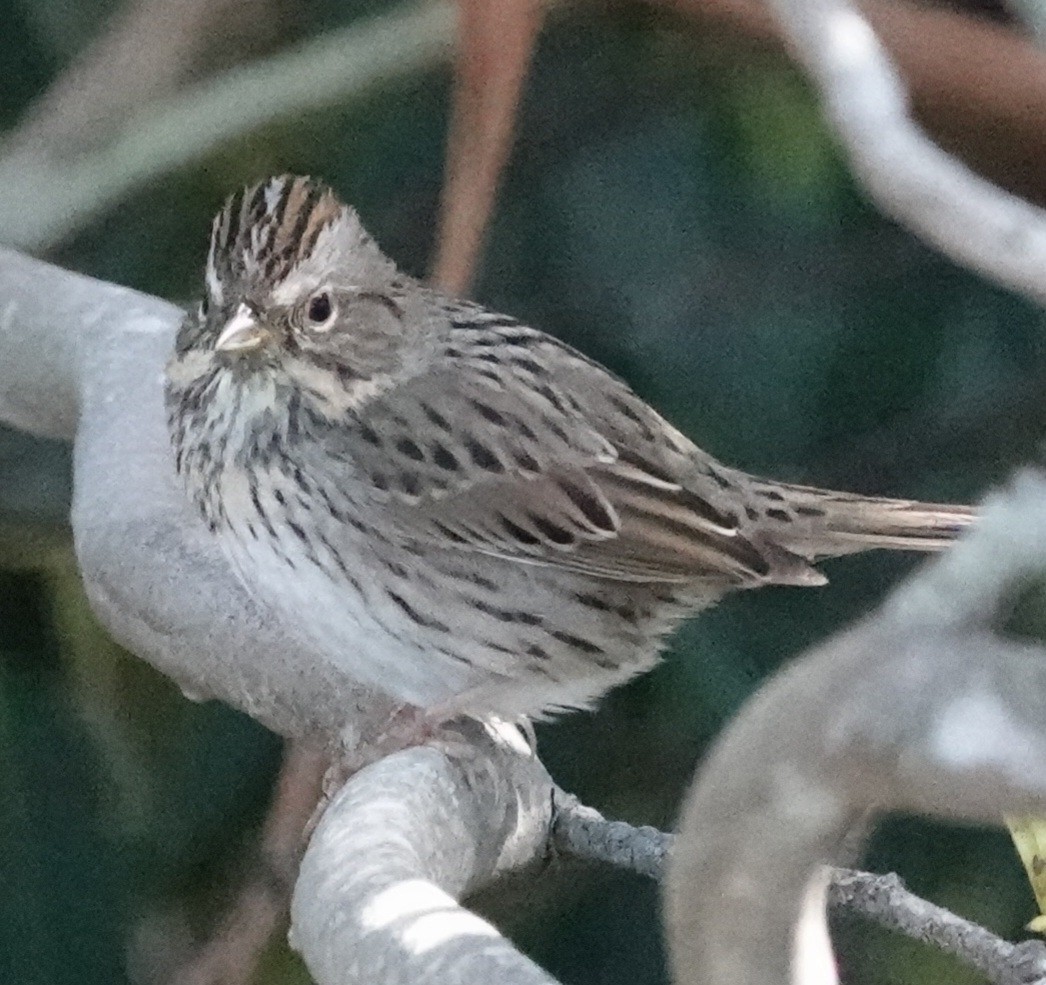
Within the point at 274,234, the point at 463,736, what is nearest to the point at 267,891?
the point at 463,736

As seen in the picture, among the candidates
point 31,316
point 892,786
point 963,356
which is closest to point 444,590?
point 31,316

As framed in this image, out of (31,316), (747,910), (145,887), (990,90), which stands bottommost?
(145,887)

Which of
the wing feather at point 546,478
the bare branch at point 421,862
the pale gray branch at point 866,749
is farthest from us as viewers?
the wing feather at point 546,478

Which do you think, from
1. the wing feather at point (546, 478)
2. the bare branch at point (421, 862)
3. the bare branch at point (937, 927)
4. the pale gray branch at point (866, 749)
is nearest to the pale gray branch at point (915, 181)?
the pale gray branch at point (866, 749)

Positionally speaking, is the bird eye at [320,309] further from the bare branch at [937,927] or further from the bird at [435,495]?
the bare branch at [937,927]

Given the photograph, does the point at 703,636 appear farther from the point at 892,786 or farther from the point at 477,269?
the point at 892,786

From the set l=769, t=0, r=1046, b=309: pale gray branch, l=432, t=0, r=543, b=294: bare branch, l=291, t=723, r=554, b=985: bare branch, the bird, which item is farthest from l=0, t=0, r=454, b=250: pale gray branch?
l=769, t=0, r=1046, b=309: pale gray branch
